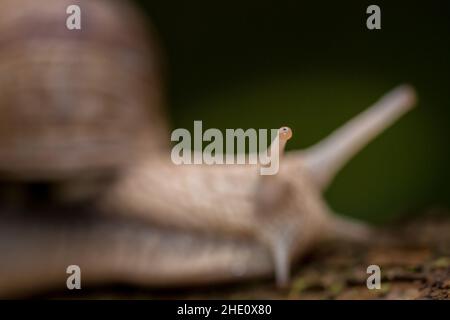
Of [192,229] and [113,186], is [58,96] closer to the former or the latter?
[113,186]

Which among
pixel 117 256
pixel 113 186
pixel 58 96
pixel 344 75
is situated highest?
pixel 344 75

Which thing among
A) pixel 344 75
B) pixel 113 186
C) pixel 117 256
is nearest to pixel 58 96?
pixel 113 186

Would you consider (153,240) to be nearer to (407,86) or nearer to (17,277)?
(17,277)

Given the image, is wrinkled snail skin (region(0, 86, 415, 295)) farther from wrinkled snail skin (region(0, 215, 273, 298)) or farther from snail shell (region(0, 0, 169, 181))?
snail shell (region(0, 0, 169, 181))

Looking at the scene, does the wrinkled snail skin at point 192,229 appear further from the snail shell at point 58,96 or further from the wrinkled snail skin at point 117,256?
the snail shell at point 58,96

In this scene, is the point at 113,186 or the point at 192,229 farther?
the point at 113,186

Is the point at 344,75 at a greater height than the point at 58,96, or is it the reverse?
the point at 344,75

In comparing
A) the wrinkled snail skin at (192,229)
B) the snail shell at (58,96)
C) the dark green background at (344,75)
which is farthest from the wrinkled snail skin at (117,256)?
the dark green background at (344,75)

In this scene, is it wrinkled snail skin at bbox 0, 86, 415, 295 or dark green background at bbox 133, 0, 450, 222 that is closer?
wrinkled snail skin at bbox 0, 86, 415, 295

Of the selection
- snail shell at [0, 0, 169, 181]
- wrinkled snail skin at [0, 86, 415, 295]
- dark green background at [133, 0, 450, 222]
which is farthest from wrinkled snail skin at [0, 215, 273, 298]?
dark green background at [133, 0, 450, 222]
